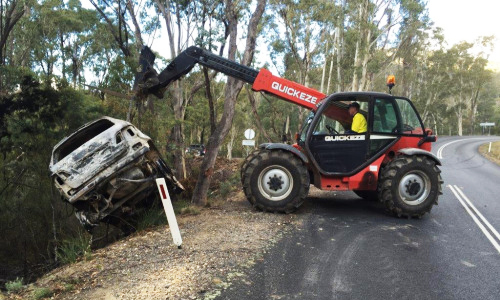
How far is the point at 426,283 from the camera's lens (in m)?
4.16

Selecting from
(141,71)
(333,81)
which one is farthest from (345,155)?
(333,81)

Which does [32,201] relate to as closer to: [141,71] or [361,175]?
[141,71]

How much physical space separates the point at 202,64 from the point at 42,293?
16.3 ft

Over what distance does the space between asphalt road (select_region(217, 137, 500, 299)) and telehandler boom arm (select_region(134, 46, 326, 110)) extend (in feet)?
8.87

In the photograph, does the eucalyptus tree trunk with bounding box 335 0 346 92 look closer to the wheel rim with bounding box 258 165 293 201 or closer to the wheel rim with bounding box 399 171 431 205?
the wheel rim with bounding box 399 171 431 205

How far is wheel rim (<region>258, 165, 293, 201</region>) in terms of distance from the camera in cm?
674

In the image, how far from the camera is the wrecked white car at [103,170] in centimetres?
560

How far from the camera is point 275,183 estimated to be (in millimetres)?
6742

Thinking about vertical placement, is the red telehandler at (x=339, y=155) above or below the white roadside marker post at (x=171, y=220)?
above

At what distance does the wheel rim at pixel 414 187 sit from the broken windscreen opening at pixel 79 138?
18.9 ft

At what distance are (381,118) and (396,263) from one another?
10.6 ft

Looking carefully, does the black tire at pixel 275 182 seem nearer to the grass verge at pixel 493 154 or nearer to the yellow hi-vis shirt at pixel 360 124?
the yellow hi-vis shirt at pixel 360 124

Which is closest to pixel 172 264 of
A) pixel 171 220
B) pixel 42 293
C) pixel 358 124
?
pixel 171 220

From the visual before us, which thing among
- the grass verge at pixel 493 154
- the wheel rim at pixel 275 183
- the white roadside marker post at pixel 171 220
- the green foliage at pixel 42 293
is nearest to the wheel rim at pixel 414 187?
the wheel rim at pixel 275 183
